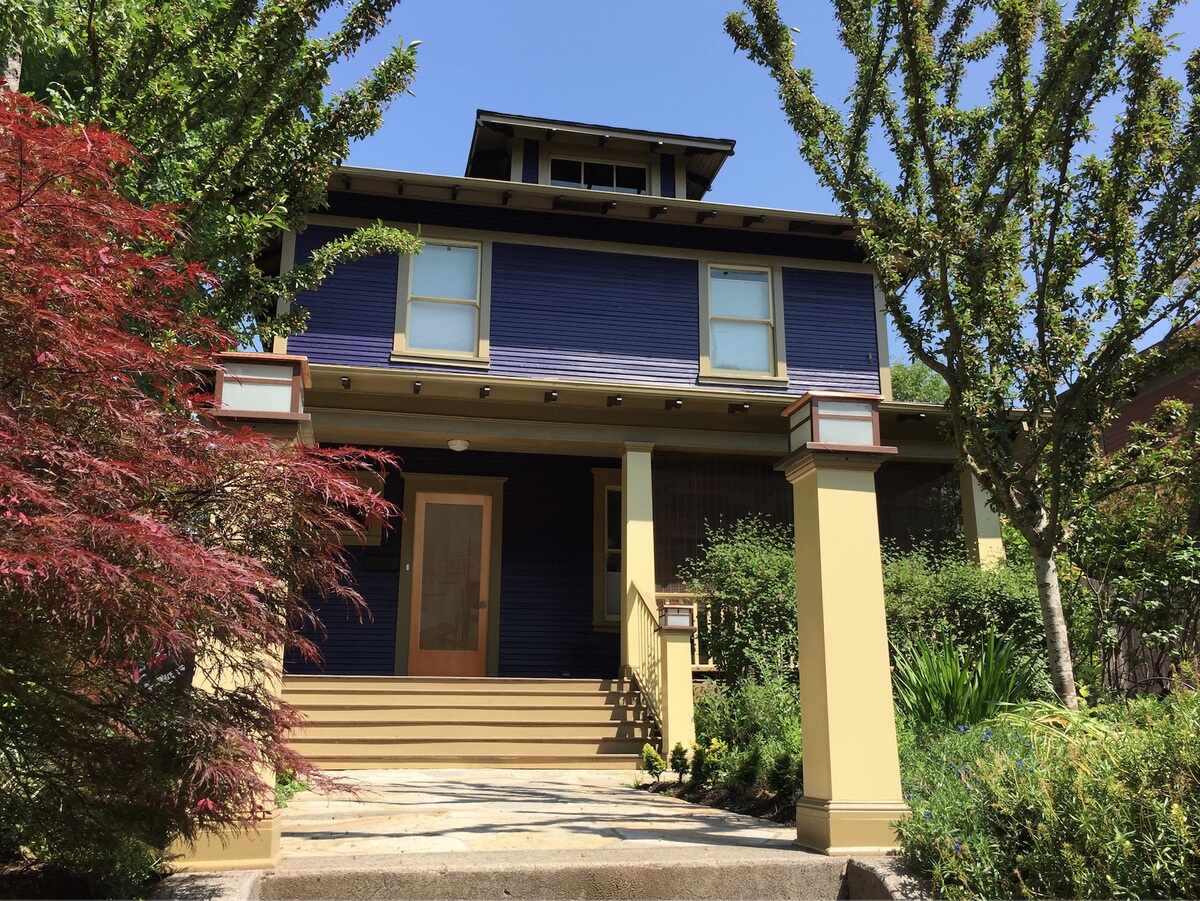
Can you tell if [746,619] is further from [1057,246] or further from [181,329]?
[181,329]

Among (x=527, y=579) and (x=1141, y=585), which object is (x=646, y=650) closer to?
(x=527, y=579)

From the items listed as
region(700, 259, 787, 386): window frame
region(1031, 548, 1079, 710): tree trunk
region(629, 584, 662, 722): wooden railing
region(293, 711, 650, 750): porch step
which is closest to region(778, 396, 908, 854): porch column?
region(1031, 548, 1079, 710): tree trunk

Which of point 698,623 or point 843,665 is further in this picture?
point 698,623

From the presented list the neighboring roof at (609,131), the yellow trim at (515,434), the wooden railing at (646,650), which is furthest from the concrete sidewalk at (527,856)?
the neighboring roof at (609,131)

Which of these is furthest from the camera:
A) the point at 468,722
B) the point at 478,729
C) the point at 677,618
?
the point at 468,722

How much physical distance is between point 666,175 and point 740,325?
2.93 m

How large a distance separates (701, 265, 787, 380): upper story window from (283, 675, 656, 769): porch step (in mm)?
4637

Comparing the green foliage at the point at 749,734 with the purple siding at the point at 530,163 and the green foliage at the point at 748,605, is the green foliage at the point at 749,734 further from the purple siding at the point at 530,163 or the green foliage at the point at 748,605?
the purple siding at the point at 530,163

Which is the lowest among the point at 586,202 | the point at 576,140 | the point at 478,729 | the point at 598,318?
the point at 478,729

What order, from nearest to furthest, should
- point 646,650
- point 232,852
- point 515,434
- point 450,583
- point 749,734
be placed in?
point 232,852 < point 749,734 < point 646,650 < point 515,434 < point 450,583

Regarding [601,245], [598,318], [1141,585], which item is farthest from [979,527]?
[601,245]

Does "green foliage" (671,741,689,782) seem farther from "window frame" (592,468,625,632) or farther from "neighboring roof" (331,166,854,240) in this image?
"neighboring roof" (331,166,854,240)

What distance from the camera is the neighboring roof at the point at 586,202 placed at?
1158 centimetres

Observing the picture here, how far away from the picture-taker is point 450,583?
11.9m
